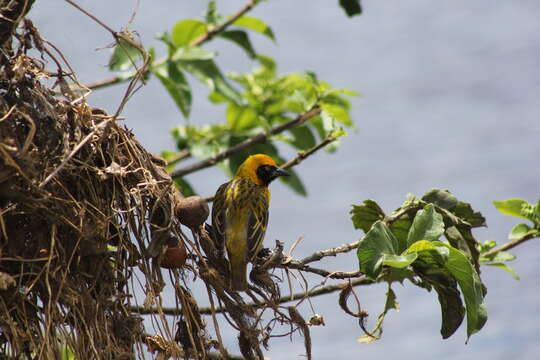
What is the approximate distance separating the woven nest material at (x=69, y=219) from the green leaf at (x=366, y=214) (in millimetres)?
823

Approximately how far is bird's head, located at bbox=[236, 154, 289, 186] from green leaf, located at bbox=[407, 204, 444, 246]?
1.66 meters

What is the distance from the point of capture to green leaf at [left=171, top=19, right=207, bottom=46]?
4988 millimetres

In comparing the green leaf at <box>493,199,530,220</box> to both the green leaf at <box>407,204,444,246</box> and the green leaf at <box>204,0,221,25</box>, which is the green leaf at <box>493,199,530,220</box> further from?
the green leaf at <box>204,0,221,25</box>

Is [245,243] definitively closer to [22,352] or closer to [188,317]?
[188,317]

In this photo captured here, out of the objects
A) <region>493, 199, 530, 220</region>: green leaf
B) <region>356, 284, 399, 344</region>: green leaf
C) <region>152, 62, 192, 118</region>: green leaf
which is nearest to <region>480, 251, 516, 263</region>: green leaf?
<region>493, 199, 530, 220</region>: green leaf

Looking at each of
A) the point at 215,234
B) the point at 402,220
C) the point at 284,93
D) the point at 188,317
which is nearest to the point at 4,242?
the point at 188,317

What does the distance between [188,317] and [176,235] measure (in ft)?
A: 1.07

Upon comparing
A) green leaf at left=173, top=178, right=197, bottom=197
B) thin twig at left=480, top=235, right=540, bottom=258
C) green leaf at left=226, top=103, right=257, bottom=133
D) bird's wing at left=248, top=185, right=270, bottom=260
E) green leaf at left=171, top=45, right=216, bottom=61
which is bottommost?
thin twig at left=480, top=235, right=540, bottom=258

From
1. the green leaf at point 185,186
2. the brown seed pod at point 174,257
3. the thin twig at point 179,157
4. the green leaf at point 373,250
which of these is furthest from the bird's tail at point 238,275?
the thin twig at point 179,157

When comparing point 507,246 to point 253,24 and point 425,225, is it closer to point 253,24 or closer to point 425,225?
point 425,225

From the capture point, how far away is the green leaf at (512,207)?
13.6ft

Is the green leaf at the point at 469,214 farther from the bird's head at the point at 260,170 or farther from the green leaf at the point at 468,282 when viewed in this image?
the bird's head at the point at 260,170

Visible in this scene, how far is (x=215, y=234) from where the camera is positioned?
12.0 feet

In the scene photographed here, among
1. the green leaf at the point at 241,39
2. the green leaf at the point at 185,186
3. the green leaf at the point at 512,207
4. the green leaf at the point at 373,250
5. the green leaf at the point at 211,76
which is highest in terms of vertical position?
the green leaf at the point at 241,39
